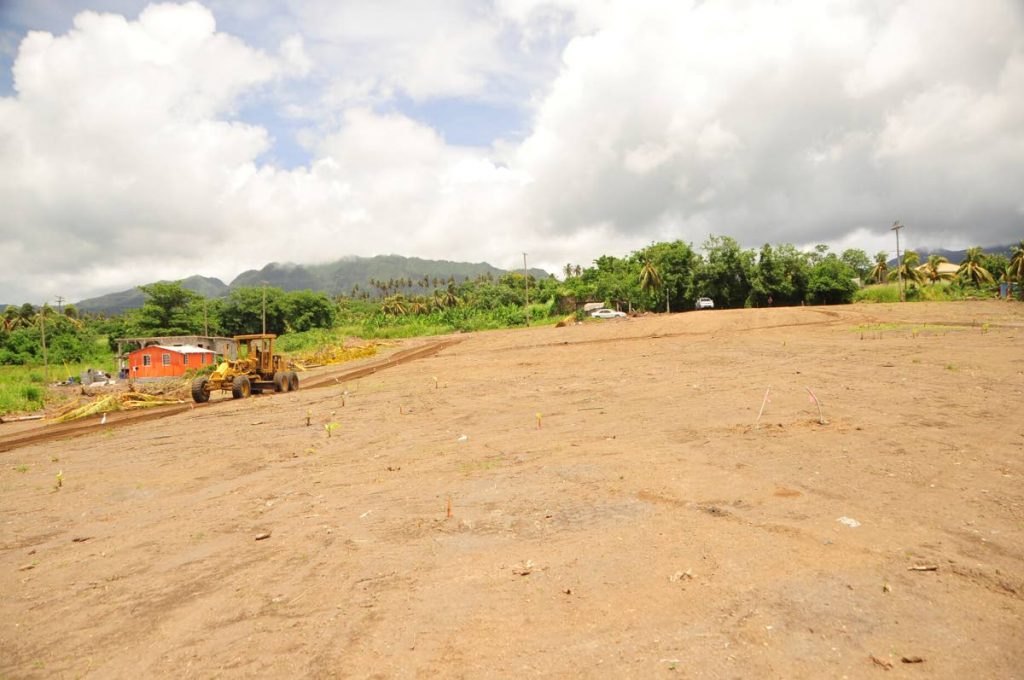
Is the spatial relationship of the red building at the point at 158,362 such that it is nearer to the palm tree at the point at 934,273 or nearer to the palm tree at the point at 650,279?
the palm tree at the point at 650,279

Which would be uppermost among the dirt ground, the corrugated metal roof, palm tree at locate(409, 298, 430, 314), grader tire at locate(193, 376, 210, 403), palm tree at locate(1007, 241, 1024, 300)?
palm tree at locate(409, 298, 430, 314)

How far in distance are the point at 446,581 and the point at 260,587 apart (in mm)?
1802

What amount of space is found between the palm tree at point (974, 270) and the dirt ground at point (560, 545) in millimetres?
70220

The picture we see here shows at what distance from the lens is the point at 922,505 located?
5.90 metres

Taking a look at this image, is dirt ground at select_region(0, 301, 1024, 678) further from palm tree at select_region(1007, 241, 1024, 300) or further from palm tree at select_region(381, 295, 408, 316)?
palm tree at select_region(381, 295, 408, 316)

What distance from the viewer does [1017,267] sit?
53844 millimetres

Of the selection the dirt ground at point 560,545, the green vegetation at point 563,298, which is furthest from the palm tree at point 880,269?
the dirt ground at point 560,545

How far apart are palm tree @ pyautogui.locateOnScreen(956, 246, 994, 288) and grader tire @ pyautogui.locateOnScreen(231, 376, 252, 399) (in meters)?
74.9

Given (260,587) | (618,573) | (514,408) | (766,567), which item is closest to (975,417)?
(766,567)

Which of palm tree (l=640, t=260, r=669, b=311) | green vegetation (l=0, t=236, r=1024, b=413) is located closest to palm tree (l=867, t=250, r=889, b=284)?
green vegetation (l=0, t=236, r=1024, b=413)

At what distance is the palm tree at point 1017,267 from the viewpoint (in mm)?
50463

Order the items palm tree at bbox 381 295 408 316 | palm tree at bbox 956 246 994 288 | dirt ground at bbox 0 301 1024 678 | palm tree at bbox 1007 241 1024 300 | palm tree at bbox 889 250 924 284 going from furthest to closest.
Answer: palm tree at bbox 381 295 408 316
palm tree at bbox 889 250 924 284
palm tree at bbox 956 246 994 288
palm tree at bbox 1007 241 1024 300
dirt ground at bbox 0 301 1024 678

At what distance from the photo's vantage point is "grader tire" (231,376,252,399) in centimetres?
2053

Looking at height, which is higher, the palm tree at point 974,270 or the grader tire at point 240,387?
the palm tree at point 974,270
